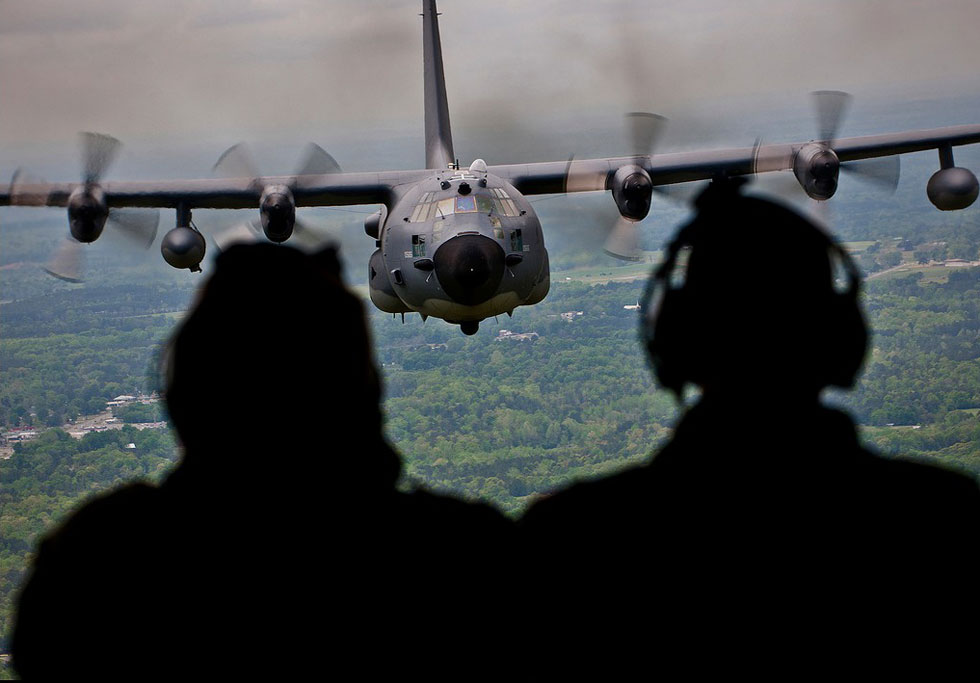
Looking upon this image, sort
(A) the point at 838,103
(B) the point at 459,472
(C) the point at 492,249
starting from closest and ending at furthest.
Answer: (C) the point at 492,249, (A) the point at 838,103, (B) the point at 459,472

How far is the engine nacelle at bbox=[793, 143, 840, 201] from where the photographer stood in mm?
29250

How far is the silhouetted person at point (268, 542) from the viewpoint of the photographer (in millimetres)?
3162

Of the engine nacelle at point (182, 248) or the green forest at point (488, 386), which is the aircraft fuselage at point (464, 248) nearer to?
the engine nacelle at point (182, 248)

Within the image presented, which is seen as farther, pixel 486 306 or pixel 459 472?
pixel 459 472

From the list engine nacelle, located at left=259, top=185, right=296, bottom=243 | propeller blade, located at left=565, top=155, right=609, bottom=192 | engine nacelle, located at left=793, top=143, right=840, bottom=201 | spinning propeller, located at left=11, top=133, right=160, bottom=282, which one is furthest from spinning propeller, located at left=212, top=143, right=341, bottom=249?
engine nacelle, located at left=793, top=143, right=840, bottom=201

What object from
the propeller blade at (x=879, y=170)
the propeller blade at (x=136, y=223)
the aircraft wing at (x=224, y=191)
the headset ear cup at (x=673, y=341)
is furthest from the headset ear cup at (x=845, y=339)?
the propeller blade at (x=879, y=170)

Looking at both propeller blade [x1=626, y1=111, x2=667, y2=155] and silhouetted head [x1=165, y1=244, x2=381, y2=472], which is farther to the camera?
propeller blade [x1=626, y1=111, x2=667, y2=155]

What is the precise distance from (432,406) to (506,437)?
8.84 metres

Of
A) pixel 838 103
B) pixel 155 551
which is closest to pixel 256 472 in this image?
pixel 155 551

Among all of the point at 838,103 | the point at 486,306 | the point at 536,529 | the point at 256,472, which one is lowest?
the point at 536,529

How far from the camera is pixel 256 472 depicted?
3.25 meters

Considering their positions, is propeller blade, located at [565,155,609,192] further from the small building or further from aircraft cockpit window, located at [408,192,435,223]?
the small building

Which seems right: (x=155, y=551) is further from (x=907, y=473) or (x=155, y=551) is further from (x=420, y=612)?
(x=907, y=473)

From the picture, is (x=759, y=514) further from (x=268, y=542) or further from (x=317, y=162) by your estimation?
(x=317, y=162)
